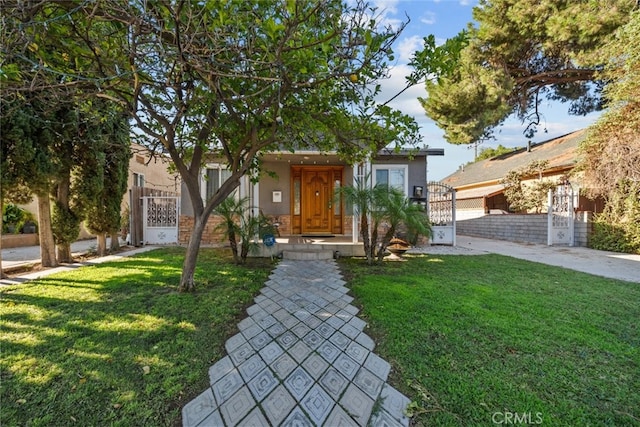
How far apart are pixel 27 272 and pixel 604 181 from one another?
16.9m

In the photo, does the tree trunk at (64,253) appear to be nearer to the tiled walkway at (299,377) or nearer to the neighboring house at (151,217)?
the neighboring house at (151,217)

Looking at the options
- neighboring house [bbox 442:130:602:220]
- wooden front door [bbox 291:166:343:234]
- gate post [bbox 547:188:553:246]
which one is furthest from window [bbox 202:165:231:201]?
neighboring house [bbox 442:130:602:220]

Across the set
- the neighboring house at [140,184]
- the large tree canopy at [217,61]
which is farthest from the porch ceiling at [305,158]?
the large tree canopy at [217,61]

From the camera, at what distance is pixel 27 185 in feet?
18.6

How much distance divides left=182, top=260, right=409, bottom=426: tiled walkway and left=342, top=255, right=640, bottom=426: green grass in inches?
9.5

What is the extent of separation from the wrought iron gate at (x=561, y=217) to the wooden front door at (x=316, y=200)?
29.7 feet

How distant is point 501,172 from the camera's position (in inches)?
658

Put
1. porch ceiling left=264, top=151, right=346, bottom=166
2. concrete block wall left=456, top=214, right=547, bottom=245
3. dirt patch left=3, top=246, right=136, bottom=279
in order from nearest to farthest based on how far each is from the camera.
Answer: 1. dirt patch left=3, top=246, right=136, bottom=279
2. porch ceiling left=264, top=151, right=346, bottom=166
3. concrete block wall left=456, top=214, right=547, bottom=245

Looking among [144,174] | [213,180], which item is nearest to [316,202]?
[213,180]

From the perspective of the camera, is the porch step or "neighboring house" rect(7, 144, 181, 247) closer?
the porch step

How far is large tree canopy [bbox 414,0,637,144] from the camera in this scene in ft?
32.9

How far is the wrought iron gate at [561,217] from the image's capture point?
34.6 ft

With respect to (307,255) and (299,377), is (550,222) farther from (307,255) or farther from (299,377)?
(299,377)

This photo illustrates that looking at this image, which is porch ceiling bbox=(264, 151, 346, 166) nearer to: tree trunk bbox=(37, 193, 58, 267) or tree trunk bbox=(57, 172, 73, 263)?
tree trunk bbox=(57, 172, 73, 263)
